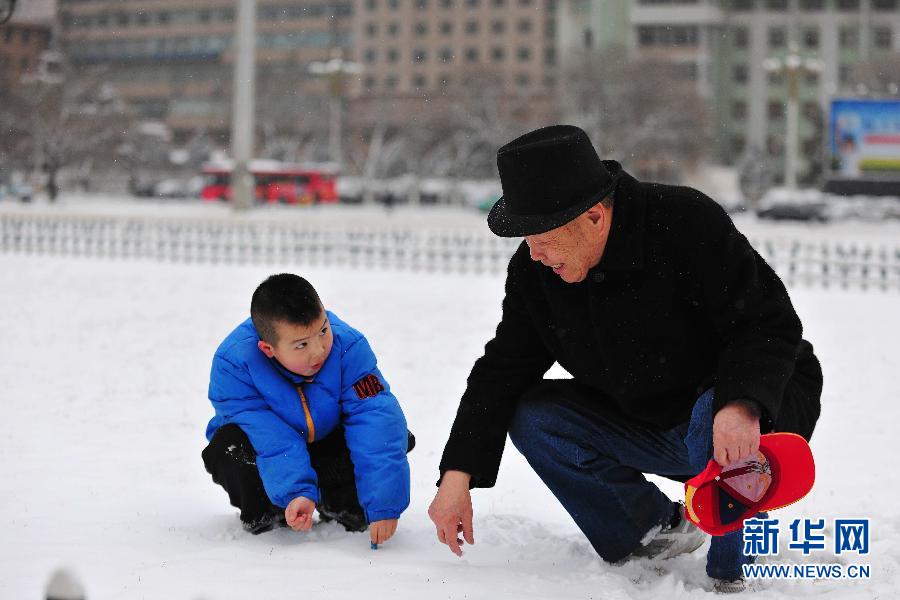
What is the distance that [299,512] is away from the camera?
11.5 ft

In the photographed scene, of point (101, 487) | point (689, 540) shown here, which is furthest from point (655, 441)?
point (101, 487)

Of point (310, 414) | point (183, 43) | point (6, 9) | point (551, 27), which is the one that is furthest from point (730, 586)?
point (183, 43)

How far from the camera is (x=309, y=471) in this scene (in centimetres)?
359

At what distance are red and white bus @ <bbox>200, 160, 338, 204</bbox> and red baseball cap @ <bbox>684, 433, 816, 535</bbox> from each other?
50585 mm

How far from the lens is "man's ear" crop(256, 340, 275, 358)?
360 centimetres

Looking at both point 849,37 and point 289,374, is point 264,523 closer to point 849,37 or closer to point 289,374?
point 289,374

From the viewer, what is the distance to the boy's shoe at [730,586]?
3.31 m

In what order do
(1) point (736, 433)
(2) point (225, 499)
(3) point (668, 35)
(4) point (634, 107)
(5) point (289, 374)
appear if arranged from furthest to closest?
1. (3) point (668, 35)
2. (4) point (634, 107)
3. (2) point (225, 499)
4. (5) point (289, 374)
5. (1) point (736, 433)

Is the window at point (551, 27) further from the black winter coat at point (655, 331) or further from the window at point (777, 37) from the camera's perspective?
the black winter coat at point (655, 331)

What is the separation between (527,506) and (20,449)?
2.41 meters

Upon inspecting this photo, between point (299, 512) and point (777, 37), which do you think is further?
point (777, 37)

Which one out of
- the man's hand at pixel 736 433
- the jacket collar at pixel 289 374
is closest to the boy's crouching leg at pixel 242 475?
the jacket collar at pixel 289 374

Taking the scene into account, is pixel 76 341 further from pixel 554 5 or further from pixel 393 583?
pixel 554 5

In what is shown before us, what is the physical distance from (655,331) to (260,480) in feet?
4.53
